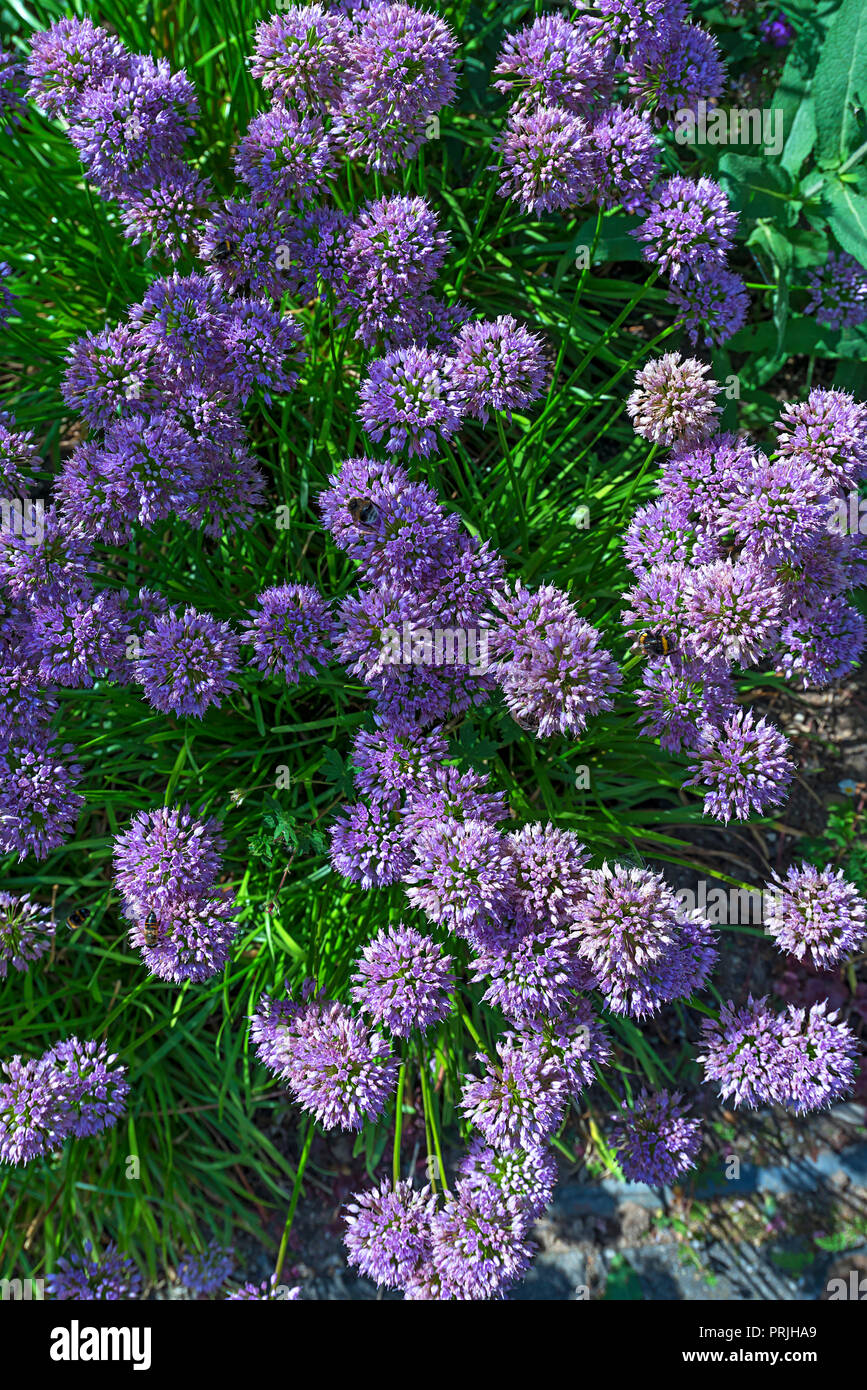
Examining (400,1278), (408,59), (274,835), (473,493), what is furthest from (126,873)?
(408,59)

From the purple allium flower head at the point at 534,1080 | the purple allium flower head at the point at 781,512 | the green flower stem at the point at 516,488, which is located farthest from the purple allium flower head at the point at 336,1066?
the purple allium flower head at the point at 781,512

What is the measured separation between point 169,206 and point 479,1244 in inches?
153

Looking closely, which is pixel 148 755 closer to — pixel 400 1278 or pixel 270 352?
pixel 270 352

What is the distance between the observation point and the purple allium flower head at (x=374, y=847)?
3.27 m

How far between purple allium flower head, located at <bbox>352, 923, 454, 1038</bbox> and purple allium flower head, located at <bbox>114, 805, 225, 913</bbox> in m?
0.68

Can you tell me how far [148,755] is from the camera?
434 cm

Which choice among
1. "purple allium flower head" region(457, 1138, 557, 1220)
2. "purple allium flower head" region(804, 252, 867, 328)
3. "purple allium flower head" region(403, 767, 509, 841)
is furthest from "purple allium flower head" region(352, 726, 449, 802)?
"purple allium flower head" region(804, 252, 867, 328)

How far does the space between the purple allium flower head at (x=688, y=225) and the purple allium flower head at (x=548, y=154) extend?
0.95 feet

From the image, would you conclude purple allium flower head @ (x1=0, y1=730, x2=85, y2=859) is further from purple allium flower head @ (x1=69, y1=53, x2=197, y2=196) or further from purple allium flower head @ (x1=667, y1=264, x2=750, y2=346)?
purple allium flower head @ (x1=667, y1=264, x2=750, y2=346)

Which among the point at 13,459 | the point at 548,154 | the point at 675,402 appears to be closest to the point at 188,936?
the point at 13,459

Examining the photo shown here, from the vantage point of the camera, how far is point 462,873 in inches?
118

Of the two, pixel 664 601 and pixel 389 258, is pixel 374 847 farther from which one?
pixel 389 258

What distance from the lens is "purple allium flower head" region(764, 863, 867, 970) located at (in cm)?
335
